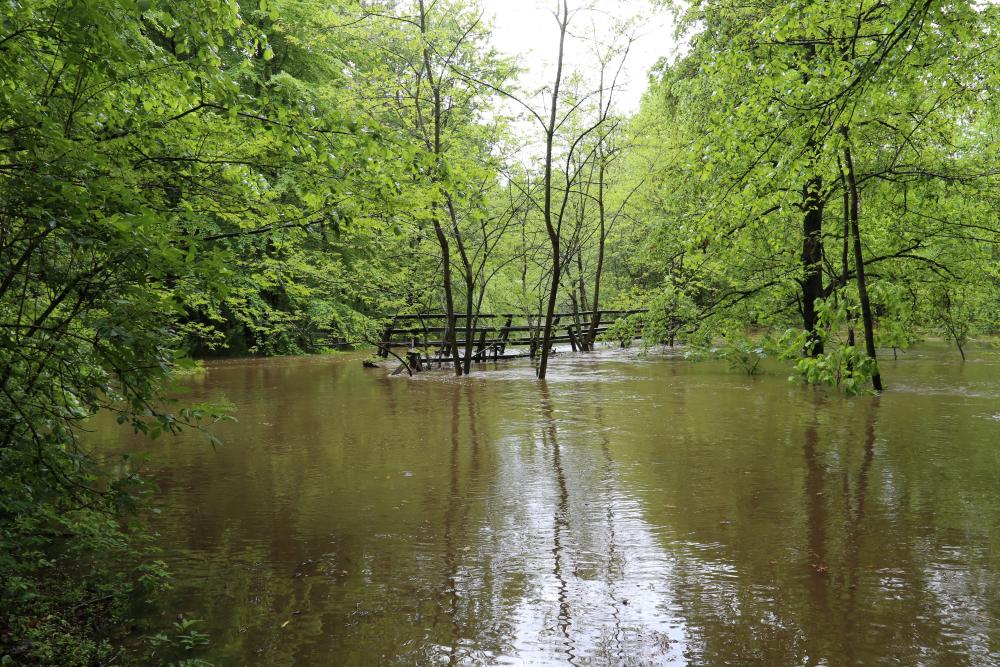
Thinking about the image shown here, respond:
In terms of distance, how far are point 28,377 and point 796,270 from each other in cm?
1189

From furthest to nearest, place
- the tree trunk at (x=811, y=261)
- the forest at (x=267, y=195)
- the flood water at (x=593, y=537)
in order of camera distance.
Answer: the tree trunk at (x=811, y=261)
the flood water at (x=593, y=537)
the forest at (x=267, y=195)

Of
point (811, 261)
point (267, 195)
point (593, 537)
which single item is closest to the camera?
point (593, 537)

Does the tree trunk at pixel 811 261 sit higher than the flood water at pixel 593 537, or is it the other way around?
the tree trunk at pixel 811 261

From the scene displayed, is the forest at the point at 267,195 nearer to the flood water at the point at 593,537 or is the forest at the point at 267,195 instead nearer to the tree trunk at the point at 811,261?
the tree trunk at the point at 811,261

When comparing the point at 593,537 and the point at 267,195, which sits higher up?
the point at 267,195

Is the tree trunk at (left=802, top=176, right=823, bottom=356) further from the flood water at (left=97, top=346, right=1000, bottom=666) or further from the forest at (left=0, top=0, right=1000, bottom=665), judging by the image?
the flood water at (left=97, top=346, right=1000, bottom=666)

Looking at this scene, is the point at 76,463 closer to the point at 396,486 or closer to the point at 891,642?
the point at 396,486

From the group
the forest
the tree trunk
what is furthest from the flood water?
the tree trunk

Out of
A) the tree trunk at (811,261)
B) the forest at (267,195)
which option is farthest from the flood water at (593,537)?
the tree trunk at (811,261)

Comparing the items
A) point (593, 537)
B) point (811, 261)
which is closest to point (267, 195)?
point (593, 537)

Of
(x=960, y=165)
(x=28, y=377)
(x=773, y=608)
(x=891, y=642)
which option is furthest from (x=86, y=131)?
(x=960, y=165)

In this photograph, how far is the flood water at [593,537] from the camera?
11.7 feet

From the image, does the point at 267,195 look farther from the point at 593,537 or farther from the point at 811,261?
the point at 811,261

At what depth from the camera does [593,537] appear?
16.8 ft
